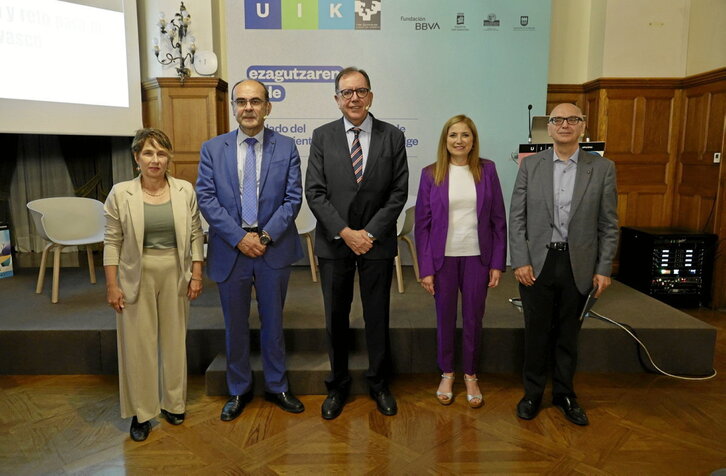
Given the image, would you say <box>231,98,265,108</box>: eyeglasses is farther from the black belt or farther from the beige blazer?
the black belt

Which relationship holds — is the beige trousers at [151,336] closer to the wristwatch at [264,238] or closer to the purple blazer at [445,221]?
the wristwatch at [264,238]

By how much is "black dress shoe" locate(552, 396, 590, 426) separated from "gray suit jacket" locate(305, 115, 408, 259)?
114cm

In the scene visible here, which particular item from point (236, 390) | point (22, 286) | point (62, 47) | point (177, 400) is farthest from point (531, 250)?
point (62, 47)

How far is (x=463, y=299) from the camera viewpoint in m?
2.59

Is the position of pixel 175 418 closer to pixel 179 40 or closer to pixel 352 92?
pixel 352 92

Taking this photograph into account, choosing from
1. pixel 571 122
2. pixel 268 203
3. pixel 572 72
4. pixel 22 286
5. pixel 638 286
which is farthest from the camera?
pixel 572 72

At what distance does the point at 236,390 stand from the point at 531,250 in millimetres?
1617

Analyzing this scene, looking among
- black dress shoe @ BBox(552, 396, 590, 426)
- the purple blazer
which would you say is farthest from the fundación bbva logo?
black dress shoe @ BBox(552, 396, 590, 426)

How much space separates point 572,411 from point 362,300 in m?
1.16

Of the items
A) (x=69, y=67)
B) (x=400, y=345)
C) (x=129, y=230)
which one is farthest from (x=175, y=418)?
(x=69, y=67)

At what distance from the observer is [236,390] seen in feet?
8.51

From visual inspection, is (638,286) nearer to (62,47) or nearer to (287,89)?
(287,89)

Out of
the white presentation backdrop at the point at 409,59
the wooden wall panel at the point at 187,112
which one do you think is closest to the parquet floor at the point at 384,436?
the white presentation backdrop at the point at 409,59

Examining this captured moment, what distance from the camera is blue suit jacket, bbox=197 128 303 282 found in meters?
2.41
